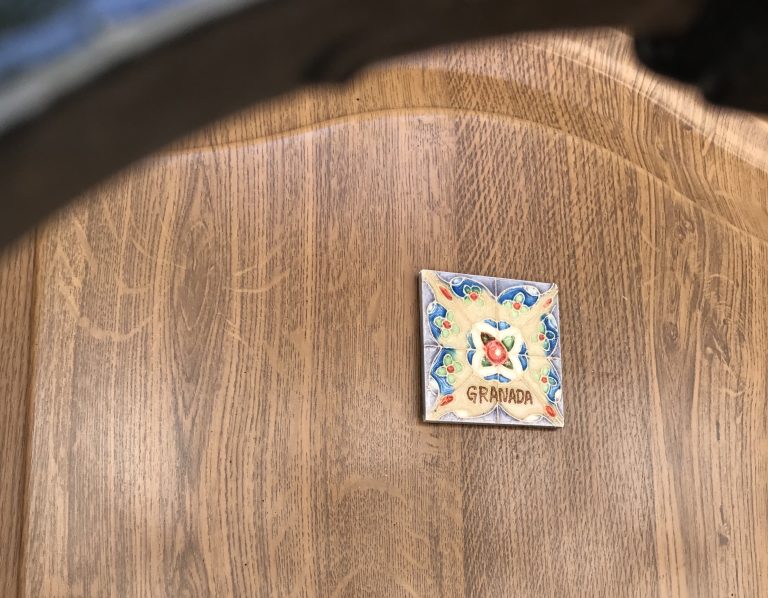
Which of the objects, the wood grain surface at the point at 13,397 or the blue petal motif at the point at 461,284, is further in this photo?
the blue petal motif at the point at 461,284

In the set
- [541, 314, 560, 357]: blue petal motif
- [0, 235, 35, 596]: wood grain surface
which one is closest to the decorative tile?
[541, 314, 560, 357]: blue petal motif

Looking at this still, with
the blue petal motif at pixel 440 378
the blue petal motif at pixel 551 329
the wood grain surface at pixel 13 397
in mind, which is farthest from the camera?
the blue petal motif at pixel 551 329

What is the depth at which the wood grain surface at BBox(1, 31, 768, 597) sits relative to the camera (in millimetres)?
1214

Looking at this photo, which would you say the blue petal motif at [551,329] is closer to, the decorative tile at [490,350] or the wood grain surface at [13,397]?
the decorative tile at [490,350]

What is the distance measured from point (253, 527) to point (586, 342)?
24.1 inches

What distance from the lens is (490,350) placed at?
4.76 ft

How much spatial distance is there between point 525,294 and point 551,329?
2.7 inches

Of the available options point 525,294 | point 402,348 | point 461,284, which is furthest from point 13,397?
point 525,294

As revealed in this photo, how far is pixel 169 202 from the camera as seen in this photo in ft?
4.33

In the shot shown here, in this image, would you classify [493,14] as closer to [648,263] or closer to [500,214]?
[500,214]

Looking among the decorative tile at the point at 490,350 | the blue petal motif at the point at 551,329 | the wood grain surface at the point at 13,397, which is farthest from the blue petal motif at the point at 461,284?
the wood grain surface at the point at 13,397

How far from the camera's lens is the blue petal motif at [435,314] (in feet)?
4.64

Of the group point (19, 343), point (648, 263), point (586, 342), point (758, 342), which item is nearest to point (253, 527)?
point (19, 343)

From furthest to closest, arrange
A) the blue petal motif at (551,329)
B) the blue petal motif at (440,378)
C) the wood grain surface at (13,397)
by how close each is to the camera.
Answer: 1. the blue petal motif at (551,329)
2. the blue petal motif at (440,378)
3. the wood grain surface at (13,397)
